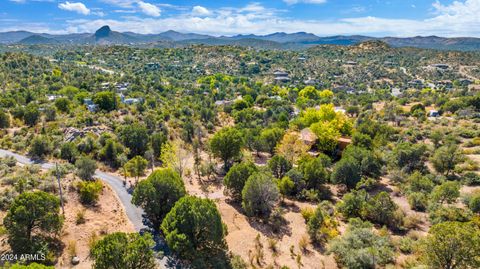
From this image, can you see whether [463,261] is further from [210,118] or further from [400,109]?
[400,109]

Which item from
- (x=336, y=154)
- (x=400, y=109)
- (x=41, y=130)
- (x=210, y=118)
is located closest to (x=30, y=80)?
(x=41, y=130)

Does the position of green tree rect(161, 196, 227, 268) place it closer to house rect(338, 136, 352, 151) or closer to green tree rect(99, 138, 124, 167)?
green tree rect(99, 138, 124, 167)

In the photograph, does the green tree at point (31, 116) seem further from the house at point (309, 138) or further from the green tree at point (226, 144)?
the house at point (309, 138)

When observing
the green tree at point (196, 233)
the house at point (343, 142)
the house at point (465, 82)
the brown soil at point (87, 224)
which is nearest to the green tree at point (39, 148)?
the brown soil at point (87, 224)

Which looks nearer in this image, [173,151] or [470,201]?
[470,201]

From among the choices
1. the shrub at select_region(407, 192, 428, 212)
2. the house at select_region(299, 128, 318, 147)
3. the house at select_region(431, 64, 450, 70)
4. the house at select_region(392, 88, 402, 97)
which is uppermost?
the house at select_region(431, 64, 450, 70)

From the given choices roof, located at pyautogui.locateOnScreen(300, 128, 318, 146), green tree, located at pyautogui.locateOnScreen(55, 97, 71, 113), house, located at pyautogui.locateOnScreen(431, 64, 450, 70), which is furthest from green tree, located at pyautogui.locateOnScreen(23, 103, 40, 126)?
house, located at pyautogui.locateOnScreen(431, 64, 450, 70)

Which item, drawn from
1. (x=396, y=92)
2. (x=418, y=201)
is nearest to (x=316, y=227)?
(x=418, y=201)
